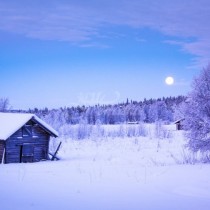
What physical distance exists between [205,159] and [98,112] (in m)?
140

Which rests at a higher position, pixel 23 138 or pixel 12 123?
pixel 12 123

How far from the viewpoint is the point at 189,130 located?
26000mm

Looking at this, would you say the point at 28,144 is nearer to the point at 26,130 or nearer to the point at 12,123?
the point at 26,130

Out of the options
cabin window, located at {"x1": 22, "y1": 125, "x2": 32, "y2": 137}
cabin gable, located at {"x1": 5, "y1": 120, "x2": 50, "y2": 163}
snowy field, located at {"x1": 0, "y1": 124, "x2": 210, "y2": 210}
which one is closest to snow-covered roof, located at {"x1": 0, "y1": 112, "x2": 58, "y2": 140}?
cabin gable, located at {"x1": 5, "y1": 120, "x2": 50, "y2": 163}

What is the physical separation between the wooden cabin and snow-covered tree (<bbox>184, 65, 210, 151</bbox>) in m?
13.3

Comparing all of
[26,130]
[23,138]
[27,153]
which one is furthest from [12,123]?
[27,153]

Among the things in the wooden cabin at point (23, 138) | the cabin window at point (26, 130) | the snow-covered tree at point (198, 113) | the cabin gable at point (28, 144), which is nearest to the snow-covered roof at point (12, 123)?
the wooden cabin at point (23, 138)

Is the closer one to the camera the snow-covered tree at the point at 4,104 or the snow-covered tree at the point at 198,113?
the snow-covered tree at the point at 198,113

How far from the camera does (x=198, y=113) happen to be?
25.0m

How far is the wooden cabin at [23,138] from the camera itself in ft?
97.0

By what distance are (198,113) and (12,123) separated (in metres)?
15.8

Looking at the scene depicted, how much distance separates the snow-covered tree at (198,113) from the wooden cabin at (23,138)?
43.7 ft

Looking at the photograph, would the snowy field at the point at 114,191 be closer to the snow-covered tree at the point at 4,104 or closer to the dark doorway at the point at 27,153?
the dark doorway at the point at 27,153

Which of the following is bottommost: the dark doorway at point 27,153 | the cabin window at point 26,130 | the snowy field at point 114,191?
the snowy field at point 114,191
